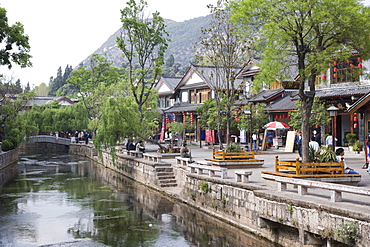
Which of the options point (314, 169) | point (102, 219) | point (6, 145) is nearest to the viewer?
point (314, 169)

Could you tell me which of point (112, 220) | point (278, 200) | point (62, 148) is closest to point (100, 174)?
point (112, 220)

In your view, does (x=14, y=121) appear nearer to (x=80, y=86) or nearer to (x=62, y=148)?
(x=80, y=86)

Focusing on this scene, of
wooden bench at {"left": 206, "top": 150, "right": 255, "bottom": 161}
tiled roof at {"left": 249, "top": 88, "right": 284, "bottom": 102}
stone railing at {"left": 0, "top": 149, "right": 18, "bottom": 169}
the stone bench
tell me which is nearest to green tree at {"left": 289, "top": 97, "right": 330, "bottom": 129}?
tiled roof at {"left": 249, "top": 88, "right": 284, "bottom": 102}

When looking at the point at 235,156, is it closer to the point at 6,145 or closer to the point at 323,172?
the point at 323,172

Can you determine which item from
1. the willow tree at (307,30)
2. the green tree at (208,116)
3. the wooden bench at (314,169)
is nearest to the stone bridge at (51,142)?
the green tree at (208,116)

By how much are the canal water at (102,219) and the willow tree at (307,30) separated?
15.0ft

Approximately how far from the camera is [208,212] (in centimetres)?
1762

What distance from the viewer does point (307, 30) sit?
1638 centimetres

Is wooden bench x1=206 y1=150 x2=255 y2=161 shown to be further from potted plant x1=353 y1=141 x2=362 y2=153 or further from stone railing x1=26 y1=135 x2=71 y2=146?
stone railing x1=26 y1=135 x2=71 y2=146

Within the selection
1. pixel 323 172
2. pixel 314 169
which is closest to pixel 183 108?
pixel 323 172

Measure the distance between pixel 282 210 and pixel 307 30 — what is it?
7202 mm

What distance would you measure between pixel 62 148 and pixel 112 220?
47453 millimetres

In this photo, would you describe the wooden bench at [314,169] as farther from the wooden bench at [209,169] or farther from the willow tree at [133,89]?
the willow tree at [133,89]

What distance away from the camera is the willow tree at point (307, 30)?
15.3 metres
